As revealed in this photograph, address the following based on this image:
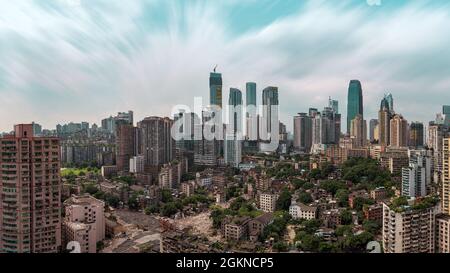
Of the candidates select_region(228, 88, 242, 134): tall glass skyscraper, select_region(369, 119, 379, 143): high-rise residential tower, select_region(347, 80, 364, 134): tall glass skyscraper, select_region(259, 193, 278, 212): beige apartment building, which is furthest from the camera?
select_region(259, 193, 278, 212): beige apartment building

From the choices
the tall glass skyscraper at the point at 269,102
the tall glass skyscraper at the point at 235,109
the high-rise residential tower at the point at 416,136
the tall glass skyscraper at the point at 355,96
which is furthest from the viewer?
the high-rise residential tower at the point at 416,136

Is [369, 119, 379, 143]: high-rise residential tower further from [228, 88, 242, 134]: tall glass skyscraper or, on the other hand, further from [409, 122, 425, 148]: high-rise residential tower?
[228, 88, 242, 134]: tall glass skyscraper

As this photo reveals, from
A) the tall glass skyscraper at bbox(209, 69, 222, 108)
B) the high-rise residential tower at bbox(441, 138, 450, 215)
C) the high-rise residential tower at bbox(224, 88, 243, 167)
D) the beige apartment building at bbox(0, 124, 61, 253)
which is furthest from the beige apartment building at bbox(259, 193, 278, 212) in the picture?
the beige apartment building at bbox(0, 124, 61, 253)

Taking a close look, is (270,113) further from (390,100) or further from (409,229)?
(409,229)

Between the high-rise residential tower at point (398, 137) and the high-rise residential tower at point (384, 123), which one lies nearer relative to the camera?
the high-rise residential tower at point (384, 123)

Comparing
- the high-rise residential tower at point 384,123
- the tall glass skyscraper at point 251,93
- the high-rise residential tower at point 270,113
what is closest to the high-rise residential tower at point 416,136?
the high-rise residential tower at point 384,123

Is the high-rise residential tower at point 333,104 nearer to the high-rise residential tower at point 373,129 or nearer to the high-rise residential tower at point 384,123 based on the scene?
the high-rise residential tower at point 384,123
